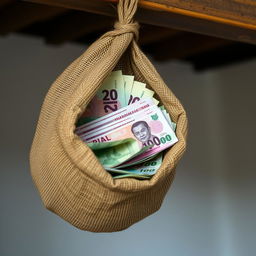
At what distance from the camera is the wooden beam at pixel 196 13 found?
1.02 meters

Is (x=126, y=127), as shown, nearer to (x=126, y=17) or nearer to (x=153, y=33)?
(x=126, y=17)

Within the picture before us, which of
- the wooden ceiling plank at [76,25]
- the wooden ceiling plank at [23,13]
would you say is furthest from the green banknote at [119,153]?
the wooden ceiling plank at [76,25]

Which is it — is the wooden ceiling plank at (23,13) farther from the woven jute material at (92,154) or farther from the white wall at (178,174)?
the woven jute material at (92,154)

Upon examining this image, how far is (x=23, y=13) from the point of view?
8.11 feet

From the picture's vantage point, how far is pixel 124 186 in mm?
813

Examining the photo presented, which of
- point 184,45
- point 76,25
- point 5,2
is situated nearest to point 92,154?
point 5,2

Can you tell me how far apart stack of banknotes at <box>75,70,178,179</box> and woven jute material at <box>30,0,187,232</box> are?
25mm

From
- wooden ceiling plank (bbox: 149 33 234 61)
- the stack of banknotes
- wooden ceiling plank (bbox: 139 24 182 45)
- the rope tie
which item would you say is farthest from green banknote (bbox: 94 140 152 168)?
wooden ceiling plank (bbox: 149 33 234 61)

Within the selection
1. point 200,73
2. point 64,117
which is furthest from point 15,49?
point 64,117

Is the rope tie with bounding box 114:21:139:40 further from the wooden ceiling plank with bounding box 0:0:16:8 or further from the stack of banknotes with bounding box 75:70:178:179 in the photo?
the wooden ceiling plank with bounding box 0:0:16:8

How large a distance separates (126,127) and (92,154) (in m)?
0.13

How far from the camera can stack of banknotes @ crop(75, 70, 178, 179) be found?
905mm

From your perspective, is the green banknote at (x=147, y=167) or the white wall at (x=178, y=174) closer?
the green banknote at (x=147, y=167)

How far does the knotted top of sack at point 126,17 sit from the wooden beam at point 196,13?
0.12ft
